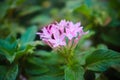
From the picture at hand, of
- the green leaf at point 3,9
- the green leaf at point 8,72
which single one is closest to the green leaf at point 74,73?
the green leaf at point 8,72

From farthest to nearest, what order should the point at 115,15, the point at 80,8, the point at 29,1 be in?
the point at 29,1 → the point at 115,15 → the point at 80,8

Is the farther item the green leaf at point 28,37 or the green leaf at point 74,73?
the green leaf at point 28,37

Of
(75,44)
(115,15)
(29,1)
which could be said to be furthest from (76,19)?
(75,44)

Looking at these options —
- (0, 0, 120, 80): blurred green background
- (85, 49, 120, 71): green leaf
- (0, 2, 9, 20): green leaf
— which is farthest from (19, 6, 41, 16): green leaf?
(85, 49, 120, 71): green leaf

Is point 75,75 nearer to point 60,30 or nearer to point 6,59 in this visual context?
point 60,30

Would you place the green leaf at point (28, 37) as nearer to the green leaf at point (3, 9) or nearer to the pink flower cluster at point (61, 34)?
the pink flower cluster at point (61, 34)

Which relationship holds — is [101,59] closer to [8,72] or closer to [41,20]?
[8,72]

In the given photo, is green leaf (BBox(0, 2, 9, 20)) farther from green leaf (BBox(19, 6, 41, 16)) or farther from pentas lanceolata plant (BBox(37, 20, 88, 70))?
pentas lanceolata plant (BBox(37, 20, 88, 70))
